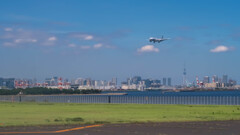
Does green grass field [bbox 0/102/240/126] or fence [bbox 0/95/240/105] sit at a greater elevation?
green grass field [bbox 0/102/240/126]

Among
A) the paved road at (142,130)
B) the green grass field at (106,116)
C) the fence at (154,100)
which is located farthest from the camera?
the fence at (154,100)

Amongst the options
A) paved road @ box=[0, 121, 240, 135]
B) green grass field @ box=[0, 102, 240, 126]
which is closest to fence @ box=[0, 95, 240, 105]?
green grass field @ box=[0, 102, 240, 126]

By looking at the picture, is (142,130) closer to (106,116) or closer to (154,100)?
(106,116)

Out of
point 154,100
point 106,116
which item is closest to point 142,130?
point 106,116

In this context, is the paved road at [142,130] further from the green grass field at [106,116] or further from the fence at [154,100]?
the fence at [154,100]

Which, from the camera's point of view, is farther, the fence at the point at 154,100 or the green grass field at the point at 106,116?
the fence at the point at 154,100

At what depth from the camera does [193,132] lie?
2236 cm

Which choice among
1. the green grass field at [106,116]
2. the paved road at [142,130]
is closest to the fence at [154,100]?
the green grass field at [106,116]

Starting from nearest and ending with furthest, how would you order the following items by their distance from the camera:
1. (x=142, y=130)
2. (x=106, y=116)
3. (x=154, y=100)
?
(x=142, y=130) < (x=106, y=116) < (x=154, y=100)

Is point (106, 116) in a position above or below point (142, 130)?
below

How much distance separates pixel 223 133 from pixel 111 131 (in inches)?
252

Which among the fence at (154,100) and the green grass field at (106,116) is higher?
the green grass field at (106,116)

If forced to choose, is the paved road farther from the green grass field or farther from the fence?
the fence

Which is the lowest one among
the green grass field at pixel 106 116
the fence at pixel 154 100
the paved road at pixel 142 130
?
the fence at pixel 154 100
